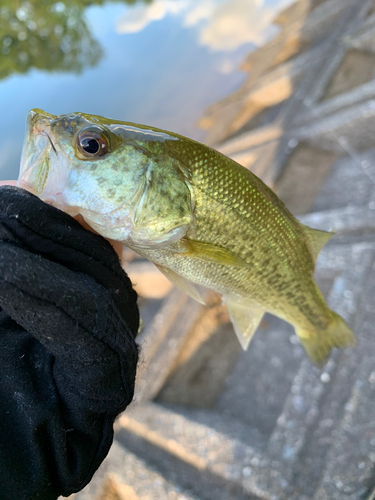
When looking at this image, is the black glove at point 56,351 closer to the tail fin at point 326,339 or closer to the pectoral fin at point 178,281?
the pectoral fin at point 178,281

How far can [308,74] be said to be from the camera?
5.74 m

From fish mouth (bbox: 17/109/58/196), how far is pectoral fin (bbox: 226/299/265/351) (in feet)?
4.03

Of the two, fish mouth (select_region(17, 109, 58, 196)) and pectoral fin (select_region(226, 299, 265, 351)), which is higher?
fish mouth (select_region(17, 109, 58, 196))

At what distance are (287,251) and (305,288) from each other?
293 mm

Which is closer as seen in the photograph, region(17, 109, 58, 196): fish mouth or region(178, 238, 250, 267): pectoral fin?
region(17, 109, 58, 196): fish mouth

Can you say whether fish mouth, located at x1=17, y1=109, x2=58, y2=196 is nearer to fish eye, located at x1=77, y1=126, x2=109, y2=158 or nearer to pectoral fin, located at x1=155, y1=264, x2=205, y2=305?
fish eye, located at x1=77, y1=126, x2=109, y2=158

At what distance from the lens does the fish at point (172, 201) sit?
122cm

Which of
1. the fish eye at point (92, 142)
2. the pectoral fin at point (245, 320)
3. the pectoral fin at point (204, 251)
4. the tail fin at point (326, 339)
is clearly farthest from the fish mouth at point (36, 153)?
the tail fin at point (326, 339)

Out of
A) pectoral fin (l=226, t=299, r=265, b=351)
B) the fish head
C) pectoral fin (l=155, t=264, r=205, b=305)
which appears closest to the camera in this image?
the fish head

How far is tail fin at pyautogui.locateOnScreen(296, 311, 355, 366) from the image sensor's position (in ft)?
6.48

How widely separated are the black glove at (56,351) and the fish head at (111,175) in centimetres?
9

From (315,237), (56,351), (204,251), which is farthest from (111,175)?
(315,237)

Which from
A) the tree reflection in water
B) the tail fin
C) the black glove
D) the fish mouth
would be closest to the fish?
the fish mouth

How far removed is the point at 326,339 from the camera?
2.00 meters
